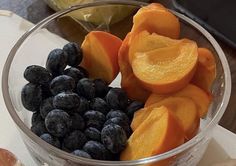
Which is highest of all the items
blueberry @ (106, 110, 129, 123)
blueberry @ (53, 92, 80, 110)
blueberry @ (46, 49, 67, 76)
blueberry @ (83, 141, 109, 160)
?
blueberry @ (46, 49, 67, 76)

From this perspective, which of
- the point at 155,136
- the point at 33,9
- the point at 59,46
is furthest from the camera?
the point at 33,9

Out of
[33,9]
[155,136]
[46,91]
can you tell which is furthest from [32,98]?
[33,9]

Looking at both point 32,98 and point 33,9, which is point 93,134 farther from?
point 33,9

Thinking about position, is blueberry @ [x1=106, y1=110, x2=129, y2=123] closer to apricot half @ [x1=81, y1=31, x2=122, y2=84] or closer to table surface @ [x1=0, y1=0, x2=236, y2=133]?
apricot half @ [x1=81, y1=31, x2=122, y2=84]

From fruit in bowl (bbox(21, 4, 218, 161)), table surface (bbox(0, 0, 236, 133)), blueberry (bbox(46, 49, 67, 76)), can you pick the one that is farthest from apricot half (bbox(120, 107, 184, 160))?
table surface (bbox(0, 0, 236, 133))

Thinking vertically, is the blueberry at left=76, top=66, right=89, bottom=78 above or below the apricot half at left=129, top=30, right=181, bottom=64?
below

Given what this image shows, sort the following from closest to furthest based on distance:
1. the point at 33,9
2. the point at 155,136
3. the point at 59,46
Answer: the point at 155,136 → the point at 59,46 → the point at 33,9

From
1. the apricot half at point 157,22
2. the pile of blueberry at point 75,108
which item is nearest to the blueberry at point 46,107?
the pile of blueberry at point 75,108
